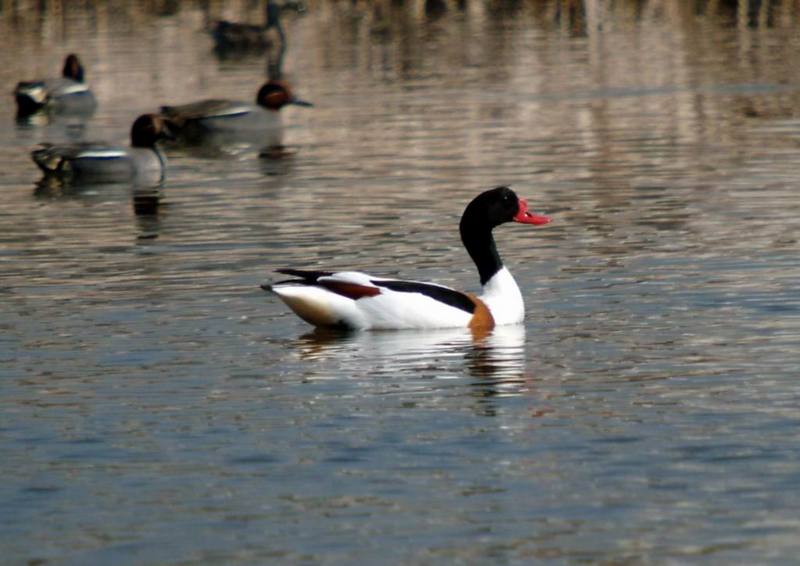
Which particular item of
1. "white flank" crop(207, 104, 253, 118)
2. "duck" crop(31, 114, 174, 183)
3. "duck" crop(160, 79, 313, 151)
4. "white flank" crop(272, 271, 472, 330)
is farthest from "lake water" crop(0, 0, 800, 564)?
"white flank" crop(207, 104, 253, 118)

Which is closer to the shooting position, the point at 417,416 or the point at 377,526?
the point at 377,526

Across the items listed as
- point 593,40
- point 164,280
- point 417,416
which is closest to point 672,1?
point 593,40

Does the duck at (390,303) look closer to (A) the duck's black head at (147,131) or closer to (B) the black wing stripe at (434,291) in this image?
(B) the black wing stripe at (434,291)

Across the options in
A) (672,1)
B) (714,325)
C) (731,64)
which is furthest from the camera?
(672,1)

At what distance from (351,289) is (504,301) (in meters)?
1.14

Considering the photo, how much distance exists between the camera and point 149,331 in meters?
14.3

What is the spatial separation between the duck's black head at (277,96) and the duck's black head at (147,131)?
15.6 ft

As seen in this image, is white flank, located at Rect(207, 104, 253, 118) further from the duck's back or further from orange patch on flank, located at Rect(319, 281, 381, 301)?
orange patch on flank, located at Rect(319, 281, 381, 301)

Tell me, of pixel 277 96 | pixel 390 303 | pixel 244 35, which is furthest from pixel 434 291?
pixel 244 35

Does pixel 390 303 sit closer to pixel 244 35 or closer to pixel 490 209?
pixel 490 209

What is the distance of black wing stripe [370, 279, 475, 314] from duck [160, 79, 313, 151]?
16.9 metres

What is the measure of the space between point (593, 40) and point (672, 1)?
718cm

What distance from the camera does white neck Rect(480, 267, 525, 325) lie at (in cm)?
1448

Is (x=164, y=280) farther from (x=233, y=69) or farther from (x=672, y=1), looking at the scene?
(x=672, y=1)
